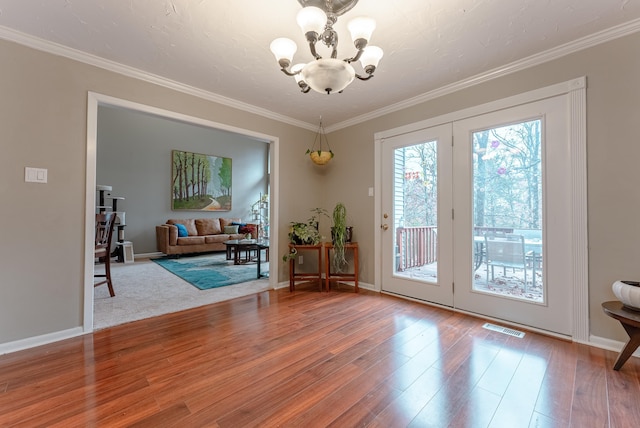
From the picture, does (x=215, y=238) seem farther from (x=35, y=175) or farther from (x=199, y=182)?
(x=35, y=175)

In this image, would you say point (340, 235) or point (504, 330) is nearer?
point (504, 330)

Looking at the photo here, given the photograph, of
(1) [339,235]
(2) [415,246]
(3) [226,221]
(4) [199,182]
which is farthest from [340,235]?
(4) [199,182]

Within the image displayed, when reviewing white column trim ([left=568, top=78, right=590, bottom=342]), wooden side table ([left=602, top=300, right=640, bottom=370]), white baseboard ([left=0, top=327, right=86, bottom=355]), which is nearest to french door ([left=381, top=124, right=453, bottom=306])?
white column trim ([left=568, top=78, right=590, bottom=342])

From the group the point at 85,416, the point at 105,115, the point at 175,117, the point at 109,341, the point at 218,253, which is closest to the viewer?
the point at 85,416

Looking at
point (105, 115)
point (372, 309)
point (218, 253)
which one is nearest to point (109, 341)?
point (372, 309)

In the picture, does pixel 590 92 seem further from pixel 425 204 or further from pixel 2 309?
pixel 2 309

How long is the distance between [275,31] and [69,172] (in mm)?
2029

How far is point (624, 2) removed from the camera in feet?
5.68

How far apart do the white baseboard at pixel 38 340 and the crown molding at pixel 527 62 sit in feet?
12.5

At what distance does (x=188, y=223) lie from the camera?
6727mm

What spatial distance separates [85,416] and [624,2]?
154 inches

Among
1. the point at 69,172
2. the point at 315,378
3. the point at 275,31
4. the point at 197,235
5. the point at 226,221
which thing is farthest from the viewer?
the point at 226,221

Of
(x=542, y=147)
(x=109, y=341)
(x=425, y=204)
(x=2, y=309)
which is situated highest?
(x=542, y=147)

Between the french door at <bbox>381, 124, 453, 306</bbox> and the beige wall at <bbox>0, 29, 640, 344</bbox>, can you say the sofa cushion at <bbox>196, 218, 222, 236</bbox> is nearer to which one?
the beige wall at <bbox>0, 29, 640, 344</bbox>
